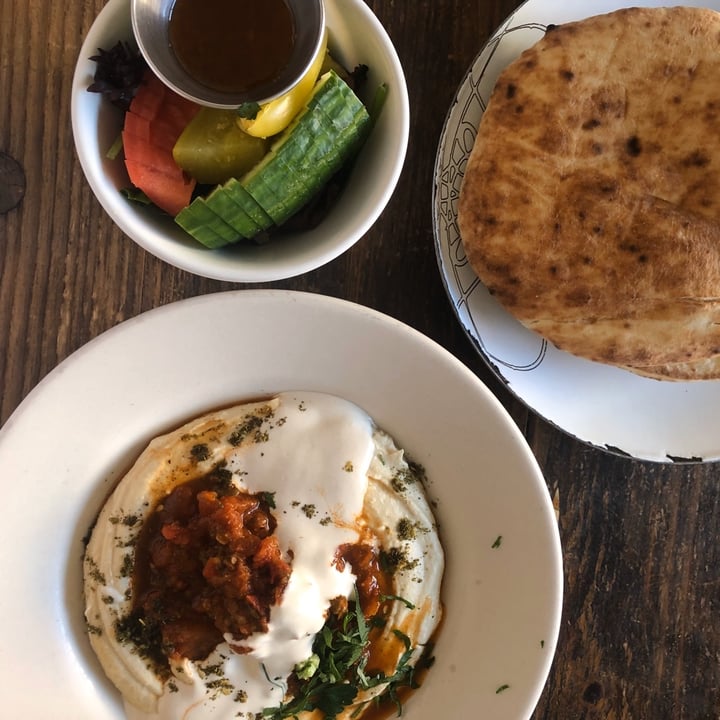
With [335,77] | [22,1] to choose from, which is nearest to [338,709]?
[335,77]

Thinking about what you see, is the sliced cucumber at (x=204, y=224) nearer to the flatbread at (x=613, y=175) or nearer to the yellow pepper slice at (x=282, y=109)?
the yellow pepper slice at (x=282, y=109)

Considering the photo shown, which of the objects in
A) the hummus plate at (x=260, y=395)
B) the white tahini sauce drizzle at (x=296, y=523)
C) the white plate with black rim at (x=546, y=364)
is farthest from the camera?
the white plate with black rim at (x=546, y=364)

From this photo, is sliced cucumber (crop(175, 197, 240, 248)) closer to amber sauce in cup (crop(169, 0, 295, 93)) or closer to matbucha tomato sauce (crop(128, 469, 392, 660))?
amber sauce in cup (crop(169, 0, 295, 93))

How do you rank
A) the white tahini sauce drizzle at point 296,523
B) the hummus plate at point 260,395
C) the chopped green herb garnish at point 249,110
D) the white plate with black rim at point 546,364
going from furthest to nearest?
the white plate with black rim at point 546,364
the white tahini sauce drizzle at point 296,523
the hummus plate at point 260,395
the chopped green herb garnish at point 249,110

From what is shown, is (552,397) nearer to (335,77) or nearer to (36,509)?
(335,77)

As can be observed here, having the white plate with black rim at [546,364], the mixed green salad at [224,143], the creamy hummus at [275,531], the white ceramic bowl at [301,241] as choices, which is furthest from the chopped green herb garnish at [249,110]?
the creamy hummus at [275,531]
